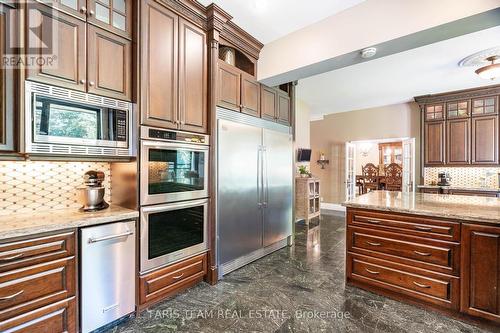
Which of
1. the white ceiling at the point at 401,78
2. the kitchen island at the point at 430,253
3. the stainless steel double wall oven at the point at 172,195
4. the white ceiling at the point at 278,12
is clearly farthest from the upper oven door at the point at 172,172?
the white ceiling at the point at 401,78

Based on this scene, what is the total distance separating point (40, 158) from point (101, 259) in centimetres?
88

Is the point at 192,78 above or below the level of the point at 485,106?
below

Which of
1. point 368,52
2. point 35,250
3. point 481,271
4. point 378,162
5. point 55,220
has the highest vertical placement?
point 368,52

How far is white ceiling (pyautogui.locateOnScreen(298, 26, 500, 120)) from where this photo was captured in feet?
10.5

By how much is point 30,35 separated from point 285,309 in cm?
289

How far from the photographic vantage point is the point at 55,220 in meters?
1.64

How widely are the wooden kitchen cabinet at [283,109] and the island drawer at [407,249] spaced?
1876 millimetres

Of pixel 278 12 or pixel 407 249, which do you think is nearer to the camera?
pixel 407 249

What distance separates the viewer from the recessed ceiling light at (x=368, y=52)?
227 cm

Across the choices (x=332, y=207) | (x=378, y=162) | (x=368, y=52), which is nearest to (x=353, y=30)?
(x=368, y=52)

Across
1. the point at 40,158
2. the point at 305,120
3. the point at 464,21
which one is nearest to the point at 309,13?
the point at 464,21

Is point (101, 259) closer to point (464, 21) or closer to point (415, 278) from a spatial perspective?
point (415, 278)

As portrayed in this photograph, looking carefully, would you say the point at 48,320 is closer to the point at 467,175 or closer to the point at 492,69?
the point at 492,69

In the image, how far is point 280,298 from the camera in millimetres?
2334
